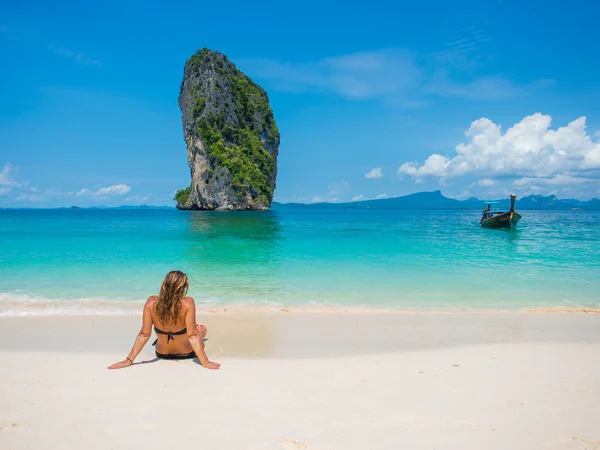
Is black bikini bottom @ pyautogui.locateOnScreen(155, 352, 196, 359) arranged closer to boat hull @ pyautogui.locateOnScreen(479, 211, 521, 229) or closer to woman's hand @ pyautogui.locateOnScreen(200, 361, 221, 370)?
woman's hand @ pyautogui.locateOnScreen(200, 361, 221, 370)

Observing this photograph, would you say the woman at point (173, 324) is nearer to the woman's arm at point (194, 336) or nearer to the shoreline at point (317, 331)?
the woman's arm at point (194, 336)

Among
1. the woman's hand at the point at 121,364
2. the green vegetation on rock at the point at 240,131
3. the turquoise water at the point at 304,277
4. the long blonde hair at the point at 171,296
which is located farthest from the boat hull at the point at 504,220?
the green vegetation on rock at the point at 240,131

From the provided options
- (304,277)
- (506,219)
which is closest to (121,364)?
(304,277)

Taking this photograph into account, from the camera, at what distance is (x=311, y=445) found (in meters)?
3.18

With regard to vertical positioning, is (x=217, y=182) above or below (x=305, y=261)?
above

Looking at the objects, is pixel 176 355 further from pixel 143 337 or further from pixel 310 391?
pixel 310 391

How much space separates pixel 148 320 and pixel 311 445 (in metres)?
2.81

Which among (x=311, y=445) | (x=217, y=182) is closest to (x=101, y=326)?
(x=311, y=445)

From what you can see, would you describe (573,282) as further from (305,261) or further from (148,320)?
(148,320)

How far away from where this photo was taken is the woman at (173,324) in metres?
4.86

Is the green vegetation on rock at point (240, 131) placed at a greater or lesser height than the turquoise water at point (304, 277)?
greater

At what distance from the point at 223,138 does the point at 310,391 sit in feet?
310

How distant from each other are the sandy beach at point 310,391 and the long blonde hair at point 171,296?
62 centimetres

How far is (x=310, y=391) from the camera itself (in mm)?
4219
